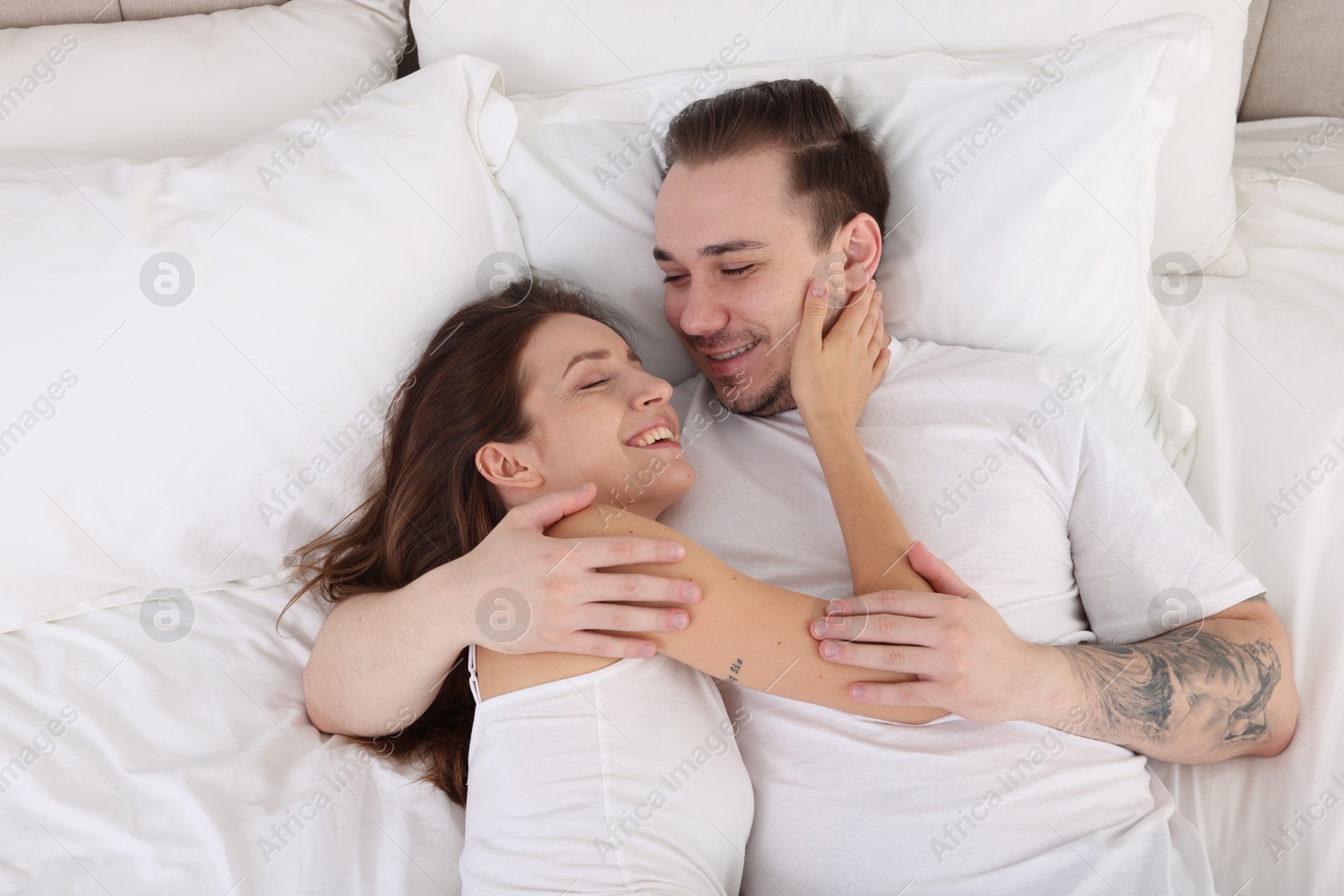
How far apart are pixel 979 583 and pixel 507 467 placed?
0.75m

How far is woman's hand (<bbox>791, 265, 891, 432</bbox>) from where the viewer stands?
1531 mm

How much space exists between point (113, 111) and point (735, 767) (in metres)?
1.60

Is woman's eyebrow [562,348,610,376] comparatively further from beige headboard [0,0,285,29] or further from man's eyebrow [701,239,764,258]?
beige headboard [0,0,285,29]

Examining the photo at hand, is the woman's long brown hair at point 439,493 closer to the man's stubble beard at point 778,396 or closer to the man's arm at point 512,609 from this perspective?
the man's arm at point 512,609

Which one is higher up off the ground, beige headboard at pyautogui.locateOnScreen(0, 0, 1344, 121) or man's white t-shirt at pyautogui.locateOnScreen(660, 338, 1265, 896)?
beige headboard at pyautogui.locateOnScreen(0, 0, 1344, 121)

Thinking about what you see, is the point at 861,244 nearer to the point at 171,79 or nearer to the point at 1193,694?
the point at 1193,694

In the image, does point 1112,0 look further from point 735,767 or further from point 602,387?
point 735,767

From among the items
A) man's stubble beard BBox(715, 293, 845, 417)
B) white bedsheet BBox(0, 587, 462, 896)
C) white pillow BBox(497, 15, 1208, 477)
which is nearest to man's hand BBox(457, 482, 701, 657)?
white bedsheet BBox(0, 587, 462, 896)

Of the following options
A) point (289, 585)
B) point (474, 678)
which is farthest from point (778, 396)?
point (289, 585)

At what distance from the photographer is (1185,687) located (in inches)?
51.8

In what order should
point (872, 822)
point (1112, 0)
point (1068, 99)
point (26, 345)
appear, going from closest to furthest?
point (872, 822)
point (26, 345)
point (1068, 99)
point (1112, 0)

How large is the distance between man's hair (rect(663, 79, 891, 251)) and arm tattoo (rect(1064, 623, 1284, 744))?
34.7 inches

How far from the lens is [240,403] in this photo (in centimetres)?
149

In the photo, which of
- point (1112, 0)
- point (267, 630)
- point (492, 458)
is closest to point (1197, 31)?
point (1112, 0)
